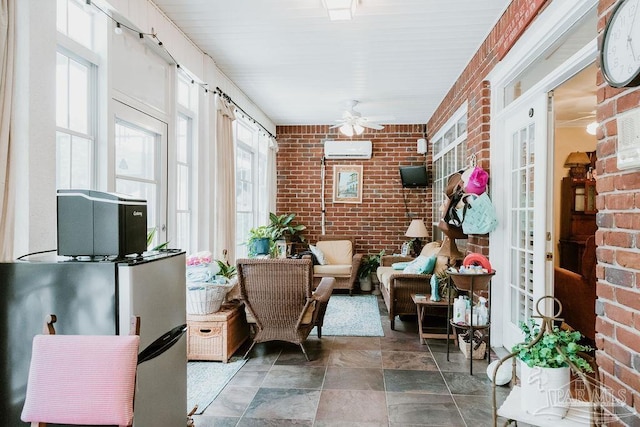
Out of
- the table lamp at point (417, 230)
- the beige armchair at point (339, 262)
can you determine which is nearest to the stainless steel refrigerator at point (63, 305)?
the beige armchair at point (339, 262)

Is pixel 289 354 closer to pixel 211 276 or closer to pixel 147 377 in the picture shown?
pixel 211 276

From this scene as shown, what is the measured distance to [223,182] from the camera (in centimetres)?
442

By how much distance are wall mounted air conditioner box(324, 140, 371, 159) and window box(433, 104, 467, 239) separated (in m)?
1.13

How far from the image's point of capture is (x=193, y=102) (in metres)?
4.00

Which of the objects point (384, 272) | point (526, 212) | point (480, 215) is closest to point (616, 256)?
point (526, 212)

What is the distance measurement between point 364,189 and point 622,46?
5.60 metres

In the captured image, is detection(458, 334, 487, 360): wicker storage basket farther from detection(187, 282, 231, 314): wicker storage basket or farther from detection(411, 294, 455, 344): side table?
detection(187, 282, 231, 314): wicker storage basket

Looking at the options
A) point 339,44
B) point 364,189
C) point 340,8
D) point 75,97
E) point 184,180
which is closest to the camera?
point 75,97

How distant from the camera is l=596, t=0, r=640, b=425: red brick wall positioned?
1.61 metres

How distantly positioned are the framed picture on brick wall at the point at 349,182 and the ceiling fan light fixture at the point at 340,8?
14.0ft

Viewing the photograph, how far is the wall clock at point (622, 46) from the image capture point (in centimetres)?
155

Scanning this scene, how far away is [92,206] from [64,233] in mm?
169

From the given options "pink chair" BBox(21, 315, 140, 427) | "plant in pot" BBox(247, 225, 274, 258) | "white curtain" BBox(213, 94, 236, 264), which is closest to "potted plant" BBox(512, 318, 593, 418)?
"pink chair" BBox(21, 315, 140, 427)

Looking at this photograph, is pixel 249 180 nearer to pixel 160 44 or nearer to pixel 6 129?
pixel 160 44
